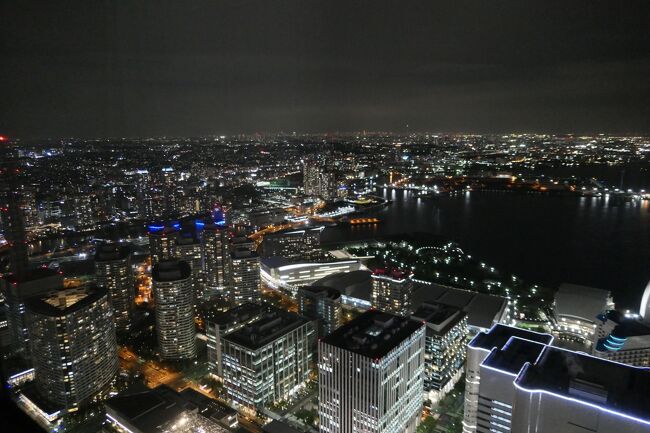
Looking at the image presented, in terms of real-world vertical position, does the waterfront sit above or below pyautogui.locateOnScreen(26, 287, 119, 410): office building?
below

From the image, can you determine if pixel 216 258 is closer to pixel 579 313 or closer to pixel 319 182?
pixel 579 313

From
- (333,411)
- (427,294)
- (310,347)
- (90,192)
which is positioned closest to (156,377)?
(310,347)

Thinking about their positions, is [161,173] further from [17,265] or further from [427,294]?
[427,294]

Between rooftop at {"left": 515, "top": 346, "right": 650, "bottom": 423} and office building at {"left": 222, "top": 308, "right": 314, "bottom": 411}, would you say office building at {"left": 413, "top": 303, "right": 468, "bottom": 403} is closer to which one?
office building at {"left": 222, "top": 308, "right": 314, "bottom": 411}

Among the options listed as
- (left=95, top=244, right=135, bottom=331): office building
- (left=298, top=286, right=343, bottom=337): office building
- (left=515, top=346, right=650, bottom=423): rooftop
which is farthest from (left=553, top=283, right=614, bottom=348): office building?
(left=95, top=244, right=135, bottom=331): office building

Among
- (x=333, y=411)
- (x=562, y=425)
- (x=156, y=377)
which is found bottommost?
(x=156, y=377)

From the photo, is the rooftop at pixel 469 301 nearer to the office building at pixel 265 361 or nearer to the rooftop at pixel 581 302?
the rooftop at pixel 581 302
